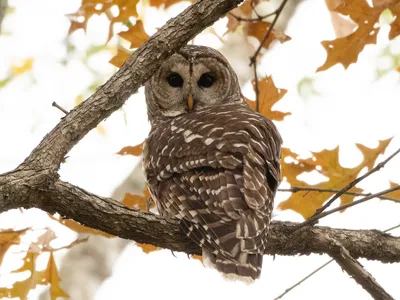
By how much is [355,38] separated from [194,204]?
1742 mm

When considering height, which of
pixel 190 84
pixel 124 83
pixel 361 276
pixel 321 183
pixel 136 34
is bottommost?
pixel 361 276

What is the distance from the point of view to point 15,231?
4441mm

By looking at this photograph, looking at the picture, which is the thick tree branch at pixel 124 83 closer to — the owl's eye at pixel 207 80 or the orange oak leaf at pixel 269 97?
the orange oak leaf at pixel 269 97

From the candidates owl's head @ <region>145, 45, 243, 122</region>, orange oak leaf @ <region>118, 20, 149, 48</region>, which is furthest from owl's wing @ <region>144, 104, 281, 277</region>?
owl's head @ <region>145, 45, 243, 122</region>

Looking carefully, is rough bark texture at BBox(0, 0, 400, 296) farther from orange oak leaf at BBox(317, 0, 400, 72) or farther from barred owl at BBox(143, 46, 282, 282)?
orange oak leaf at BBox(317, 0, 400, 72)

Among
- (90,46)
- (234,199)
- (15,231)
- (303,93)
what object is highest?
(90,46)

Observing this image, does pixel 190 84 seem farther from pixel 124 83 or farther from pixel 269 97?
pixel 124 83

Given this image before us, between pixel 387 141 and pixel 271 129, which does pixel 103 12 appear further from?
pixel 387 141

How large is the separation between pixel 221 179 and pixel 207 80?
2085 mm

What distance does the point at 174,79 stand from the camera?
5.70 m

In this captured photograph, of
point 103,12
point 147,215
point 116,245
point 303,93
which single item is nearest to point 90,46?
point 303,93

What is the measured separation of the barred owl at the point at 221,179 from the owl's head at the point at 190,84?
25 cm

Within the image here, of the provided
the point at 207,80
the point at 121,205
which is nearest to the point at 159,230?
the point at 121,205

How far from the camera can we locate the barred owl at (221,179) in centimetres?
351
